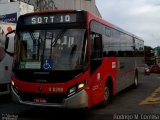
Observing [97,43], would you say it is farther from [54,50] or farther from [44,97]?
[44,97]

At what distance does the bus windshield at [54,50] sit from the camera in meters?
9.90

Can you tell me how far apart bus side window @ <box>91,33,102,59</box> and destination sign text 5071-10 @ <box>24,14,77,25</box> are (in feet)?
2.67

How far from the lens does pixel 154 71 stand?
61.2 meters

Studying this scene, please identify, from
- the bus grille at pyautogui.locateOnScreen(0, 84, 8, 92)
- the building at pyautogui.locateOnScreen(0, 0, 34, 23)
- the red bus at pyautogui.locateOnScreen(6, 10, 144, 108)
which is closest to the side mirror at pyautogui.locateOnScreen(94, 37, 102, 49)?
the red bus at pyautogui.locateOnScreen(6, 10, 144, 108)

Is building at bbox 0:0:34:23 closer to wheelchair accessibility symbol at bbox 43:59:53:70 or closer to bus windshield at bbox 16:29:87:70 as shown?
bus windshield at bbox 16:29:87:70

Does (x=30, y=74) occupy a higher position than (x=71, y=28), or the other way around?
(x=71, y=28)

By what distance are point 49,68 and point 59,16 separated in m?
1.59

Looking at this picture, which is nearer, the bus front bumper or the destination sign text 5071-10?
the bus front bumper

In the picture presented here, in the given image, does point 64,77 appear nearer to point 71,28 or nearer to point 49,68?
point 49,68

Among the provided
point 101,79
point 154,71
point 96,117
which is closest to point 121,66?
point 101,79

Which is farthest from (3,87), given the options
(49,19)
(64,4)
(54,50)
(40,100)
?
(64,4)

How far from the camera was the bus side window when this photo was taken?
10.5 meters

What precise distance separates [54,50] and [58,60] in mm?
302

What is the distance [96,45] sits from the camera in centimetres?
1082
